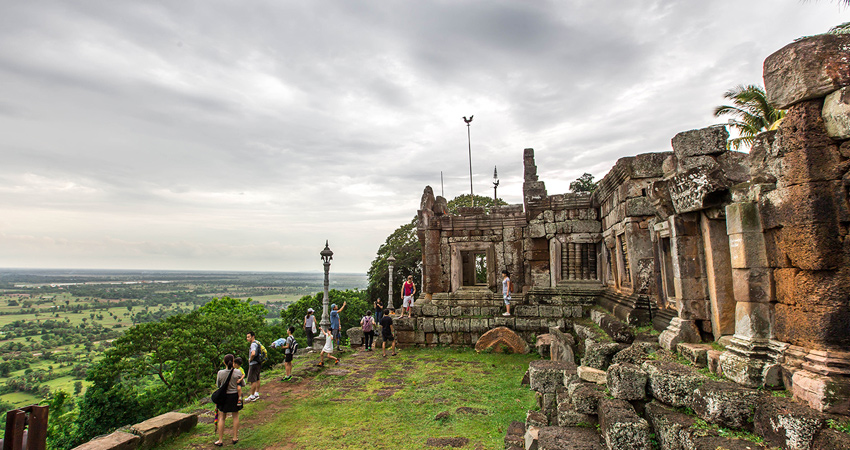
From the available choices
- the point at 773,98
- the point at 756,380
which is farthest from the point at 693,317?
the point at 773,98

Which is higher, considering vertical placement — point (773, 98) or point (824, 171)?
point (773, 98)

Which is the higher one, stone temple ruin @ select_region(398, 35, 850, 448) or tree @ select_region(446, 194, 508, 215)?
tree @ select_region(446, 194, 508, 215)

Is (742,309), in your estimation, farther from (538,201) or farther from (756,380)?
(538,201)

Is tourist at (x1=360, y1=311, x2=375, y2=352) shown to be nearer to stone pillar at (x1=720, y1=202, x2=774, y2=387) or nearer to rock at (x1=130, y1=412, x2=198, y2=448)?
rock at (x1=130, y1=412, x2=198, y2=448)

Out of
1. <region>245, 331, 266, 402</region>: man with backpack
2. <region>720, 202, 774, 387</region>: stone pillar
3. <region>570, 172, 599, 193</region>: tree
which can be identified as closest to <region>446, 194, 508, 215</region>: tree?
<region>570, 172, 599, 193</region>: tree

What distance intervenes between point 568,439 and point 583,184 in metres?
25.7

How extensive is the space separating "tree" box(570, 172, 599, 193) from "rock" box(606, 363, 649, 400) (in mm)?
24519

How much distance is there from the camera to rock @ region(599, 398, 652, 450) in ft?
11.6

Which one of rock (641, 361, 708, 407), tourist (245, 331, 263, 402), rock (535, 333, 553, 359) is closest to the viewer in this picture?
rock (641, 361, 708, 407)

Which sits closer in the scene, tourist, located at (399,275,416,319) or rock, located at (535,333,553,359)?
rock, located at (535,333,553,359)

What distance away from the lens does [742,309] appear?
392 centimetres

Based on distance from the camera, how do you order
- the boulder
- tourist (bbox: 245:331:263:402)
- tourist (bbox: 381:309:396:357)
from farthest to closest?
tourist (bbox: 381:309:396:357)
tourist (bbox: 245:331:263:402)
the boulder

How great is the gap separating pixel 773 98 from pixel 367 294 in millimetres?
27936

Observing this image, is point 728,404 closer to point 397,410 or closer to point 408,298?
point 397,410
